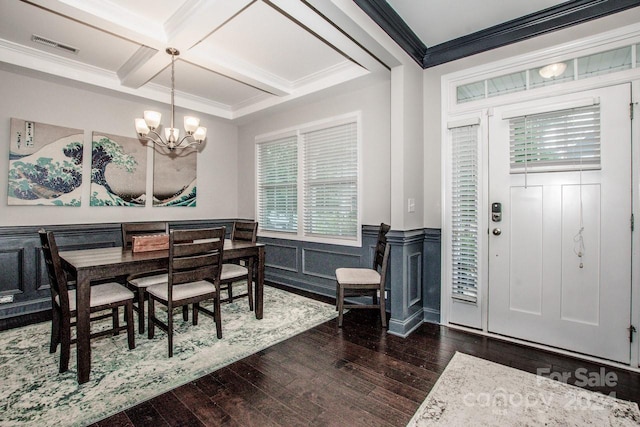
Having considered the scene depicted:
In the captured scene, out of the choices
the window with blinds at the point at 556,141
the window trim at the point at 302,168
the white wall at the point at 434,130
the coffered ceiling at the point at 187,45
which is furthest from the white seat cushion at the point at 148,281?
the window with blinds at the point at 556,141

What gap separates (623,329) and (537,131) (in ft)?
5.77

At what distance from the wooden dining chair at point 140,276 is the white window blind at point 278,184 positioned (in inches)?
69.1

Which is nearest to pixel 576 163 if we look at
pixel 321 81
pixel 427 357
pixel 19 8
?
pixel 427 357

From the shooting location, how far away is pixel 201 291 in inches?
107

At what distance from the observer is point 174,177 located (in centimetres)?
472

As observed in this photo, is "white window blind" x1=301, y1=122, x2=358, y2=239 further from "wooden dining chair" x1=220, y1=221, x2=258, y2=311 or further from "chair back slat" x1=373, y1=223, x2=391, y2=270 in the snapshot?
"wooden dining chair" x1=220, y1=221, x2=258, y2=311

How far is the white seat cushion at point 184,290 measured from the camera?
2.58m

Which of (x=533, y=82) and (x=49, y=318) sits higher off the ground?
(x=533, y=82)

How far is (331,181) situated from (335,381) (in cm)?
256

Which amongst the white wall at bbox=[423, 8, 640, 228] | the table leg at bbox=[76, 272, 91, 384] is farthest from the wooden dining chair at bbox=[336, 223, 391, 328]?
the table leg at bbox=[76, 272, 91, 384]

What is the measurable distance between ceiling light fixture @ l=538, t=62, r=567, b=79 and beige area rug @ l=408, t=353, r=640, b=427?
8.27 feet

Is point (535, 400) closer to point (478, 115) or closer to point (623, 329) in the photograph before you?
point (623, 329)

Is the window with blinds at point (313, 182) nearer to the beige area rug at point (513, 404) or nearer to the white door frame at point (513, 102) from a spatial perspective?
the white door frame at point (513, 102)

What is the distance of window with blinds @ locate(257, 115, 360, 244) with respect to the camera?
398 cm
